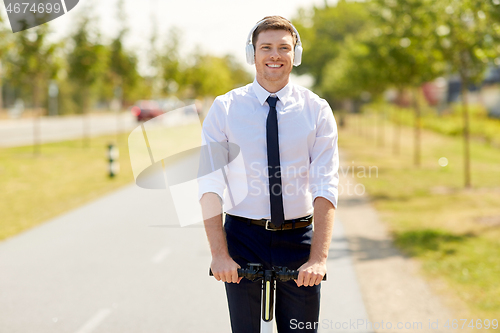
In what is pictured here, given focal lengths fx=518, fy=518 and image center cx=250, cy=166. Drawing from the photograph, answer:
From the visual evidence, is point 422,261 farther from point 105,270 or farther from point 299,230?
point 299,230

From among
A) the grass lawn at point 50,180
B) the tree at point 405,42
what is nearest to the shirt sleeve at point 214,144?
the grass lawn at point 50,180

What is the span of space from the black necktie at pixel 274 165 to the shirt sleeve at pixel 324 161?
0.15 metres

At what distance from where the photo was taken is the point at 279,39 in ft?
7.25

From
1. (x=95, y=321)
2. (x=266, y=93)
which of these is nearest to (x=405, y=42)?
(x=95, y=321)

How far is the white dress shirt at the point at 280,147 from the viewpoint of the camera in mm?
2254

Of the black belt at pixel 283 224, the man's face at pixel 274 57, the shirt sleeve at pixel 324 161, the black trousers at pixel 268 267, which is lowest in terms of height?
the black trousers at pixel 268 267

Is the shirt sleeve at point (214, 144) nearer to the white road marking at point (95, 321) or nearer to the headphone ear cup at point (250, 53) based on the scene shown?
the headphone ear cup at point (250, 53)

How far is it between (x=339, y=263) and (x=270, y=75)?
4.18 m

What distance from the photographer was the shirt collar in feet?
7.54

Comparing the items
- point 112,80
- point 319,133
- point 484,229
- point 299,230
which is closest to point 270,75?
point 319,133

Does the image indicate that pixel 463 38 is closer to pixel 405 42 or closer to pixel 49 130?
pixel 405 42

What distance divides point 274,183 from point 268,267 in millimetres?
406

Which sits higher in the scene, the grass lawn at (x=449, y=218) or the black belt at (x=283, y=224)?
the black belt at (x=283, y=224)

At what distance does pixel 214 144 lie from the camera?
7.54 ft
